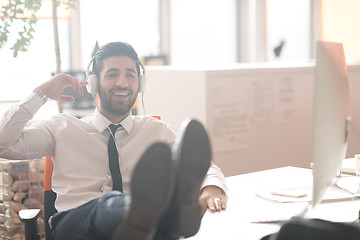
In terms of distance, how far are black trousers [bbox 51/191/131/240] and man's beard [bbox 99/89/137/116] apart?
0.41m

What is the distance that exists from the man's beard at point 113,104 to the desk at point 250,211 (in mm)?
429

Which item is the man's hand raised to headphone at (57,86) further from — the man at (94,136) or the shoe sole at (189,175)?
the shoe sole at (189,175)

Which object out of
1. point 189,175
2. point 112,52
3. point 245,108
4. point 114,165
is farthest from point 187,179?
point 245,108

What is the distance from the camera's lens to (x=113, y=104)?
1722 millimetres

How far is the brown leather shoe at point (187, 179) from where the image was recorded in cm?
97

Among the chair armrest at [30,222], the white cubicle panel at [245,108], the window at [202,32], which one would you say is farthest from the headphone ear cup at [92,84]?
the window at [202,32]

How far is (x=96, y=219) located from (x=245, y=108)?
7.15 ft

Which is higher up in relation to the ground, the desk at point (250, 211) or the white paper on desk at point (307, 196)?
the white paper on desk at point (307, 196)

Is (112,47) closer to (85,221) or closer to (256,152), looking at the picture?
(85,221)

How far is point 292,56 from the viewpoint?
7410mm

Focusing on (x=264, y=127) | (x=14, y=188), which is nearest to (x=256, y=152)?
(x=264, y=127)

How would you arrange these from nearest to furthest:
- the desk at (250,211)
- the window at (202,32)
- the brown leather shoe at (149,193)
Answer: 1. the brown leather shoe at (149,193)
2. the desk at (250,211)
3. the window at (202,32)

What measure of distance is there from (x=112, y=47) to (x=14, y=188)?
778 mm

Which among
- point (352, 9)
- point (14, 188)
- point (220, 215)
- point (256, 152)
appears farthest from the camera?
point (352, 9)
